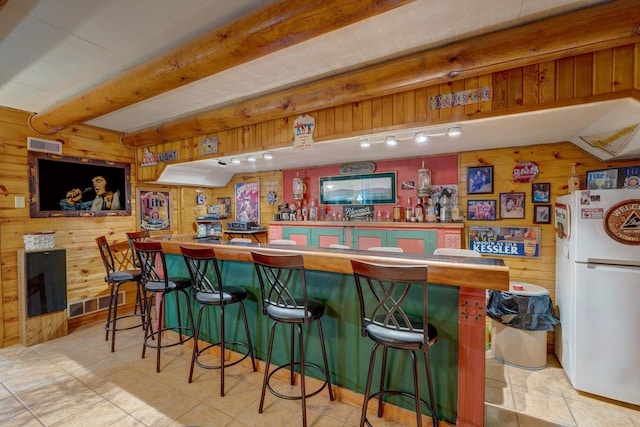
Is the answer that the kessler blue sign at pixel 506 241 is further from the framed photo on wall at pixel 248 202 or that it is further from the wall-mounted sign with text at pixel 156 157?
the wall-mounted sign with text at pixel 156 157

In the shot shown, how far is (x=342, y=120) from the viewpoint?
2668mm

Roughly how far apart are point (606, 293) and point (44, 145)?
232 inches

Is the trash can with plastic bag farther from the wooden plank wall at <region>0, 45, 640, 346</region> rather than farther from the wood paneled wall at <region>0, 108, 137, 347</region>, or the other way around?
the wood paneled wall at <region>0, 108, 137, 347</region>

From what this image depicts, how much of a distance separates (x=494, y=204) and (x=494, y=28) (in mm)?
2093

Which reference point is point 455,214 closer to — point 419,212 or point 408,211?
point 419,212

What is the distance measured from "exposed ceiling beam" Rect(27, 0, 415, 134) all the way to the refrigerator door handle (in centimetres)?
236

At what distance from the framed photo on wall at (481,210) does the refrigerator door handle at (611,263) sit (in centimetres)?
116

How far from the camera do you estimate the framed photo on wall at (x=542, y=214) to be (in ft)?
10.1

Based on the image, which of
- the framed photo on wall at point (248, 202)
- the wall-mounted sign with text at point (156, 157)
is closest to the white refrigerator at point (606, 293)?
the framed photo on wall at point (248, 202)

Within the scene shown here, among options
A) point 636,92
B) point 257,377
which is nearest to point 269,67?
point 636,92

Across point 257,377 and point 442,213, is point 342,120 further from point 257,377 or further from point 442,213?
point 257,377

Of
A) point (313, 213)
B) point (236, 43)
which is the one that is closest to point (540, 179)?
point (313, 213)

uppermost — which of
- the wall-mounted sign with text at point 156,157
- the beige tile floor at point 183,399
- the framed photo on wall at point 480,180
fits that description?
the wall-mounted sign with text at point 156,157

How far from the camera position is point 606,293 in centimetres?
218
